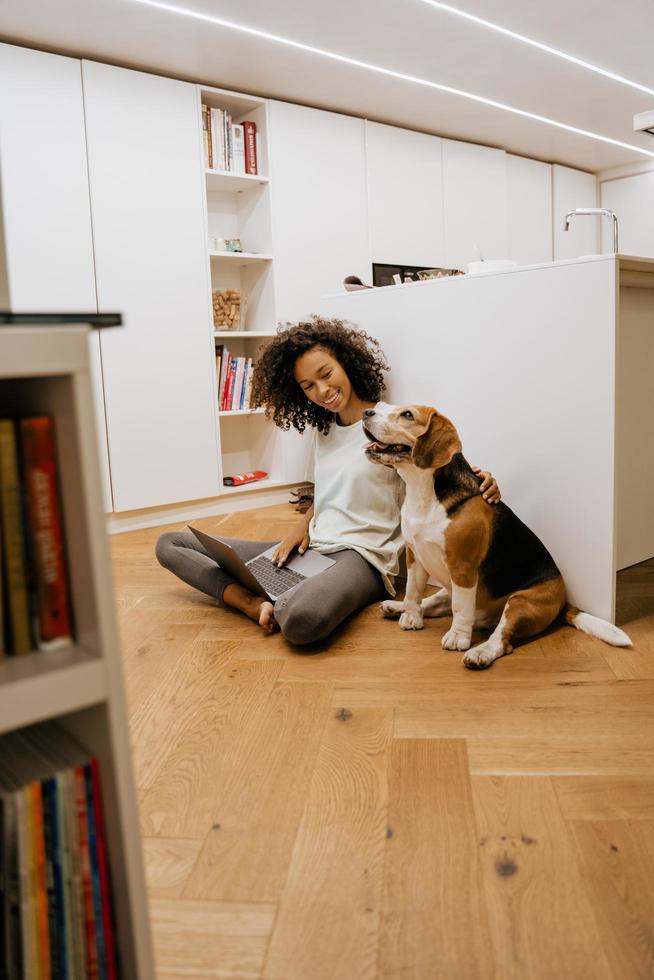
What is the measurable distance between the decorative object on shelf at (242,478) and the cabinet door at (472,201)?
6.60 feet

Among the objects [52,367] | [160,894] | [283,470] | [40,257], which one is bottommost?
[160,894]

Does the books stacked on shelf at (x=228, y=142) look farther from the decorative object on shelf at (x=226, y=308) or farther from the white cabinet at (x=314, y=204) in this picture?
the decorative object on shelf at (x=226, y=308)

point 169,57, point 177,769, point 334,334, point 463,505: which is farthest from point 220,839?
point 169,57

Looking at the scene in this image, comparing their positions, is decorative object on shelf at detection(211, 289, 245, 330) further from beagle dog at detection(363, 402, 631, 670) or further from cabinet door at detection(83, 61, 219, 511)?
beagle dog at detection(363, 402, 631, 670)

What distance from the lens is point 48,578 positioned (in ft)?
2.34

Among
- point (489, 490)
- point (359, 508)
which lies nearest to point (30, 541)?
point (489, 490)

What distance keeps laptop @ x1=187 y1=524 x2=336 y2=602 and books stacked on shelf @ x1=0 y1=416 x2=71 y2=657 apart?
1505mm

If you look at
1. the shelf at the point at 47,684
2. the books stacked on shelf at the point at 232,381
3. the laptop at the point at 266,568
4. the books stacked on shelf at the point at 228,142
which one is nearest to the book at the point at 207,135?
the books stacked on shelf at the point at 228,142

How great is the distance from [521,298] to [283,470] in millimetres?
2307

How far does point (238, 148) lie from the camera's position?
415 cm

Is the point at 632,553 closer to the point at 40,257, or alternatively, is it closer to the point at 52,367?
the point at 52,367

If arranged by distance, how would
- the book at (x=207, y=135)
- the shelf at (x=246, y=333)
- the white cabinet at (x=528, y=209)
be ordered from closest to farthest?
the book at (x=207, y=135) → the shelf at (x=246, y=333) → the white cabinet at (x=528, y=209)

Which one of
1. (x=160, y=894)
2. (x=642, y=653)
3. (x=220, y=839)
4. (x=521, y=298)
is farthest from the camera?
(x=521, y=298)

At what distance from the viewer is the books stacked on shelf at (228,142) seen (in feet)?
13.2
